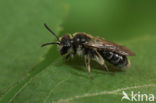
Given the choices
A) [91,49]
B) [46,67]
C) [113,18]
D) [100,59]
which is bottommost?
[46,67]

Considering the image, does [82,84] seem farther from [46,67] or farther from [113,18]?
[113,18]

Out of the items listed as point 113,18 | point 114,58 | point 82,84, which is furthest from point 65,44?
point 113,18

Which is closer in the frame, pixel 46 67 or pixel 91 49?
pixel 46 67

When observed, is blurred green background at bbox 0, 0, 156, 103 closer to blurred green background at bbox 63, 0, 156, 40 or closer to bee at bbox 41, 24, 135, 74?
bee at bbox 41, 24, 135, 74

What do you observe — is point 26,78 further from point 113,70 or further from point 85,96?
point 113,70

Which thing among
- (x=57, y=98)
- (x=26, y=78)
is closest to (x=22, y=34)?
(x=26, y=78)

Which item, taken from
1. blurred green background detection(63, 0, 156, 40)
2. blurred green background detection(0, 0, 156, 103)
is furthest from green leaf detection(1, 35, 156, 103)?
blurred green background detection(63, 0, 156, 40)
